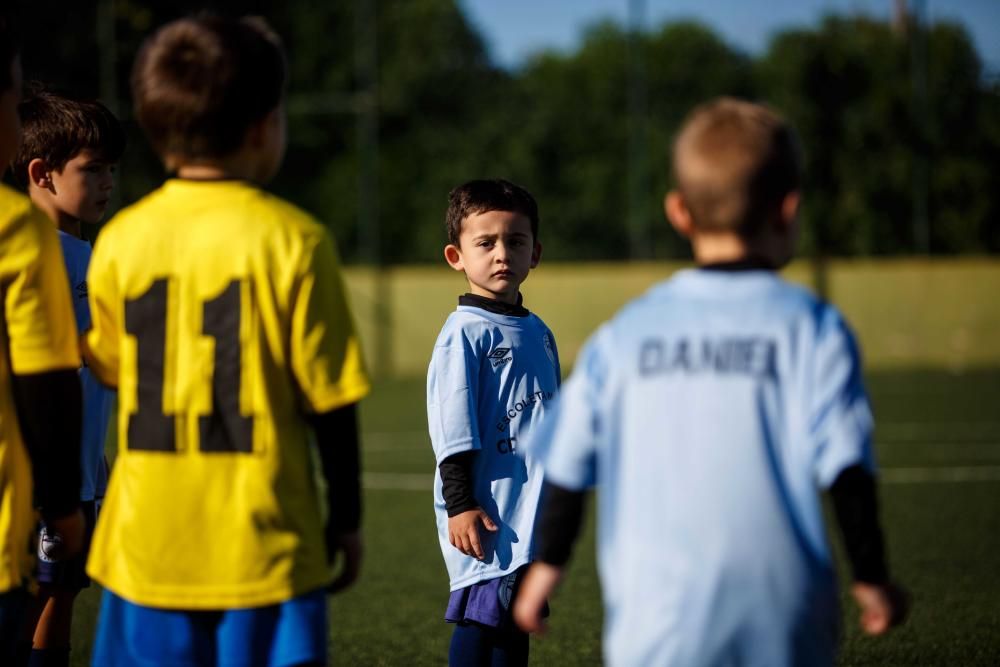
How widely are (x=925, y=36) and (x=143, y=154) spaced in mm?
14401

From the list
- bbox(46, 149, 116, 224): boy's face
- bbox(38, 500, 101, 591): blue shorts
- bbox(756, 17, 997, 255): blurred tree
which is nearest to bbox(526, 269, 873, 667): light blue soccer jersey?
bbox(46, 149, 116, 224): boy's face

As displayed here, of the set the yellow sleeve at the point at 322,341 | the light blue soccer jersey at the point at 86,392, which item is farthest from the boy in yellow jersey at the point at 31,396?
the light blue soccer jersey at the point at 86,392

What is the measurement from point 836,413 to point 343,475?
866 mm

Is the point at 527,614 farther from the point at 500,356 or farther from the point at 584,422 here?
the point at 500,356

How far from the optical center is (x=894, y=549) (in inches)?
294

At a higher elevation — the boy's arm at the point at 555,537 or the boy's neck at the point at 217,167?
the boy's neck at the point at 217,167

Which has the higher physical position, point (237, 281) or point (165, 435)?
point (237, 281)

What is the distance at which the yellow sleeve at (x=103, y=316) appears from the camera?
2500 mm

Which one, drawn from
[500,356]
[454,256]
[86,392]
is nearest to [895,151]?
[454,256]

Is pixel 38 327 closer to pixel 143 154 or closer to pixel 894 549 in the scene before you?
pixel 894 549

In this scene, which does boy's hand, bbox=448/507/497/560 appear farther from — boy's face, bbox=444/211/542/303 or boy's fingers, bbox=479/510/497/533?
boy's face, bbox=444/211/542/303

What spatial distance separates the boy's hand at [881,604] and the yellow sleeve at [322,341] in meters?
0.92

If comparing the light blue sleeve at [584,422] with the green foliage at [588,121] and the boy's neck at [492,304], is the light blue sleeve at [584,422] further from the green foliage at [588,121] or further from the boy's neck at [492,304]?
the green foliage at [588,121]

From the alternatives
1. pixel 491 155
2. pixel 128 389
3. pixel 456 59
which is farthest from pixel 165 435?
pixel 456 59
